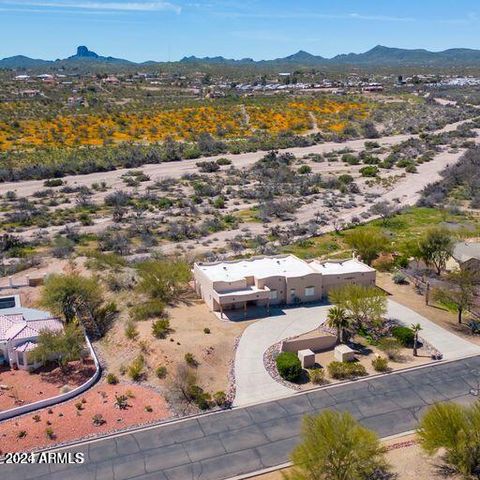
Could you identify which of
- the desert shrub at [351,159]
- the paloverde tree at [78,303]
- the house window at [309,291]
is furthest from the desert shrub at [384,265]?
the desert shrub at [351,159]

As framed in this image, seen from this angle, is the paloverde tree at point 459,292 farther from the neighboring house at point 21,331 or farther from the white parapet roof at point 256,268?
the neighboring house at point 21,331

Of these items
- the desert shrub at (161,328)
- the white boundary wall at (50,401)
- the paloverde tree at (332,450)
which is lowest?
the white boundary wall at (50,401)

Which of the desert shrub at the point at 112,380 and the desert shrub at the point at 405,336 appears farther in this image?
the desert shrub at the point at 405,336

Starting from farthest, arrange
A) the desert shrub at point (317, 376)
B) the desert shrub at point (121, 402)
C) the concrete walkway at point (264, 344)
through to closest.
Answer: the desert shrub at point (317, 376) → the concrete walkway at point (264, 344) → the desert shrub at point (121, 402)

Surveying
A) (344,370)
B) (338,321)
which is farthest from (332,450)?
(338,321)

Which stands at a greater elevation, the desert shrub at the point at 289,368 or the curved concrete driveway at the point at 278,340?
the desert shrub at the point at 289,368

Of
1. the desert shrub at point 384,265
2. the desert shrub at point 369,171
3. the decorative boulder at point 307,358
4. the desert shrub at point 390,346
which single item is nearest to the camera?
the decorative boulder at point 307,358
